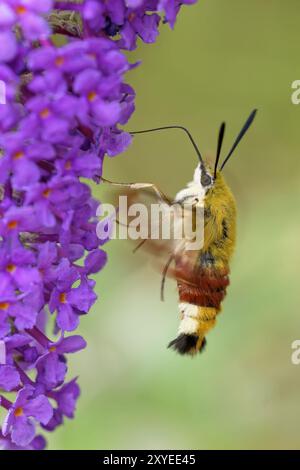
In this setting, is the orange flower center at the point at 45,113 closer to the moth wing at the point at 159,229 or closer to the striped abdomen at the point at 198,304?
the moth wing at the point at 159,229

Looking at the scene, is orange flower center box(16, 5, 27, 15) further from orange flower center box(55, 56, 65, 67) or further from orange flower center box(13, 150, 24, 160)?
orange flower center box(13, 150, 24, 160)

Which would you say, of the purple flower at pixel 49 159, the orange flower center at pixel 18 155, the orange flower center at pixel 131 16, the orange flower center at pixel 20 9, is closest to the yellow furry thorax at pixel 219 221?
the purple flower at pixel 49 159

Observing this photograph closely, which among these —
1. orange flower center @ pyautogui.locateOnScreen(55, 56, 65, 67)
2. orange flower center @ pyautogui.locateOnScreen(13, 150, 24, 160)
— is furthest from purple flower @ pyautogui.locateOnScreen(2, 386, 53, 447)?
orange flower center @ pyautogui.locateOnScreen(55, 56, 65, 67)

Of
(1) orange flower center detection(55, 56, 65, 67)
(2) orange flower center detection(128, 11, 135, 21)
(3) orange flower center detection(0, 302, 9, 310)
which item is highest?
(2) orange flower center detection(128, 11, 135, 21)

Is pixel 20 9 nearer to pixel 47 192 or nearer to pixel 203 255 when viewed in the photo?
pixel 47 192
